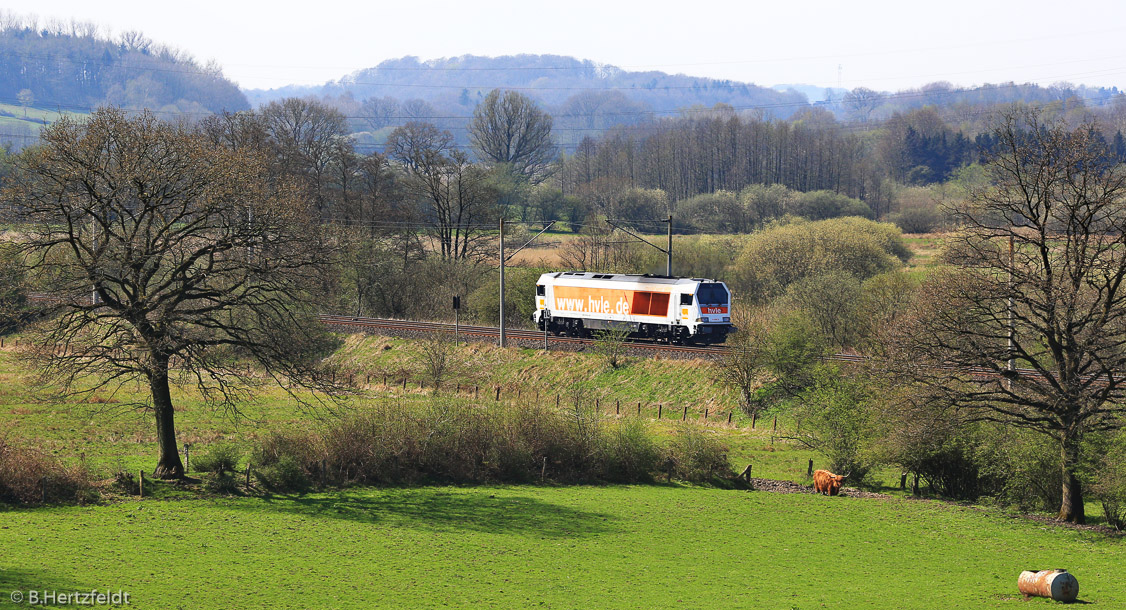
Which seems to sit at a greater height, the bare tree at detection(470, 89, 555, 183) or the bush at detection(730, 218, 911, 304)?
→ the bare tree at detection(470, 89, 555, 183)

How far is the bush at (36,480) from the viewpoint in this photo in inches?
957

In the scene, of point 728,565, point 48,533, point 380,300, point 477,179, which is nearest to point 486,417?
point 728,565

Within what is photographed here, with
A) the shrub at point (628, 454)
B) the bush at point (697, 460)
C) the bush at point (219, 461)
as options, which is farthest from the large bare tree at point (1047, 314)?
the bush at point (219, 461)

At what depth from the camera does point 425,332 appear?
55.7 m

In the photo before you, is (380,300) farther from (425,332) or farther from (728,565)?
(728,565)

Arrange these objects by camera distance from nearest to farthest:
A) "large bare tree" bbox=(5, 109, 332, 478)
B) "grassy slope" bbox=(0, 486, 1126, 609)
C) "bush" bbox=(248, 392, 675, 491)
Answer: "grassy slope" bbox=(0, 486, 1126, 609), "large bare tree" bbox=(5, 109, 332, 478), "bush" bbox=(248, 392, 675, 491)

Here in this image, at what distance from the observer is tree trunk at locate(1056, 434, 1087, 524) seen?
87.4 feet

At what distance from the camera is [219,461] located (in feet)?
92.4

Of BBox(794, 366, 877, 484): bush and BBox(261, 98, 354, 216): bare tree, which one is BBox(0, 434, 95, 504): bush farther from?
BBox(261, 98, 354, 216): bare tree

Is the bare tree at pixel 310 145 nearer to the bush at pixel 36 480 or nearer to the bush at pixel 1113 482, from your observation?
the bush at pixel 36 480

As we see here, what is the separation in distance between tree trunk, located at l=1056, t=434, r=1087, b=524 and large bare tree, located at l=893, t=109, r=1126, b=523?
0.09 feet

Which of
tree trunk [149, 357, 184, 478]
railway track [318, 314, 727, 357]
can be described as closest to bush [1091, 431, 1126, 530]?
railway track [318, 314, 727, 357]

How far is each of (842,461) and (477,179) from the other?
48865mm

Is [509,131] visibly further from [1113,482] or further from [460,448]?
[1113,482]
